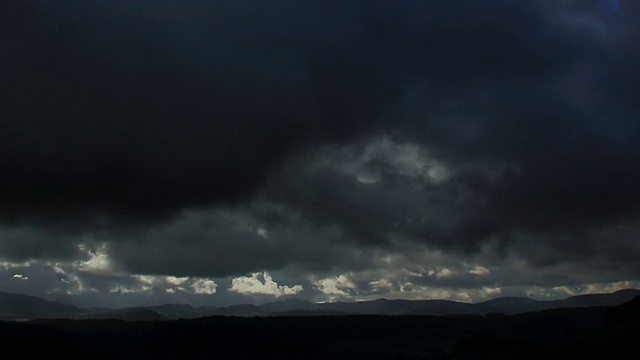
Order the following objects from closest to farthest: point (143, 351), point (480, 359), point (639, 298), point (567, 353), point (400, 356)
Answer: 1. point (567, 353)
2. point (480, 359)
3. point (400, 356)
4. point (639, 298)
5. point (143, 351)

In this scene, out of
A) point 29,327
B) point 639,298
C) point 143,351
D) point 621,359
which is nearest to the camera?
point 621,359

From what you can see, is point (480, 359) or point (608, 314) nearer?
point (480, 359)

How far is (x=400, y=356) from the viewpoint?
154750 mm

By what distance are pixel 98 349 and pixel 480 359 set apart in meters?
93.5

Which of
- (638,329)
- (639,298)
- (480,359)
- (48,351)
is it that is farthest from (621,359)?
(48,351)

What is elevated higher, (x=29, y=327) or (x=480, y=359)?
(x=29, y=327)

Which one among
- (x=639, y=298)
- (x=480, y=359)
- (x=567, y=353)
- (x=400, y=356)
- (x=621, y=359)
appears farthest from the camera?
(x=639, y=298)

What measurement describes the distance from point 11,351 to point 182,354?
2100 inches

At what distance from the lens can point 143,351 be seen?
196000 millimetres

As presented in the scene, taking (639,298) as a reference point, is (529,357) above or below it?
below

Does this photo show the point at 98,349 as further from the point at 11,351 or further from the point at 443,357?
the point at 443,357

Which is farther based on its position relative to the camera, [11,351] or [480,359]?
[11,351]

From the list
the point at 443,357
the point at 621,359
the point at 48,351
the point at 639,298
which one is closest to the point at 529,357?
the point at 621,359

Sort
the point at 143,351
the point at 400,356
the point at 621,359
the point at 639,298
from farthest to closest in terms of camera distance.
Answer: the point at 143,351
the point at 639,298
the point at 400,356
the point at 621,359
